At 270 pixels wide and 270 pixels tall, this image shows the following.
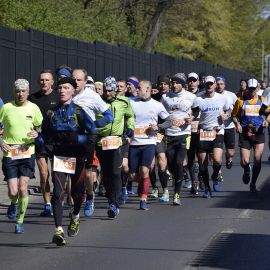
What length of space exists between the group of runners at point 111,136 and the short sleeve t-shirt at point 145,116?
0.05 ft

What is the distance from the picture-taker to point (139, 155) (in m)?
15.6

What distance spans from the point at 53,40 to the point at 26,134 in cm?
1468

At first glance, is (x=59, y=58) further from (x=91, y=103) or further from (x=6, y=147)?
(x=6, y=147)

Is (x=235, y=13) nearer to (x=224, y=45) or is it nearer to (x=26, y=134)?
(x=224, y=45)

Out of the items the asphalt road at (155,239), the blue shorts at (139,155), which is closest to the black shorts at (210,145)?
the asphalt road at (155,239)

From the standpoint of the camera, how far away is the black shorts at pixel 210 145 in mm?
17328

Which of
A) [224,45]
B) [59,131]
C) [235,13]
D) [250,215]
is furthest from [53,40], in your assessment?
[235,13]

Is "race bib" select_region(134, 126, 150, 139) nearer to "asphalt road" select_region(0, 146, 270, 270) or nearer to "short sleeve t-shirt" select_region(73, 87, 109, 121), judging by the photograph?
"asphalt road" select_region(0, 146, 270, 270)

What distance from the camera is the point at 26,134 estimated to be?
13.0 metres

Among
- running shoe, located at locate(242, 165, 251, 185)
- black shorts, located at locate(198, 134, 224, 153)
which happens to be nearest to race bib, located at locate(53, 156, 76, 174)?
black shorts, located at locate(198, 134, 224, 153)

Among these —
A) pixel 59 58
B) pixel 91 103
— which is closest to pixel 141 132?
pixel 91 103

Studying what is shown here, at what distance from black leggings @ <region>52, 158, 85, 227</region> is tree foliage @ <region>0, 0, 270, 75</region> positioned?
16.1 meters

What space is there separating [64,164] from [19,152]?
1318mm

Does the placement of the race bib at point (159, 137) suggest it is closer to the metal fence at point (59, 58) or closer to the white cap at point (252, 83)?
the white cap at point (252, 83)
